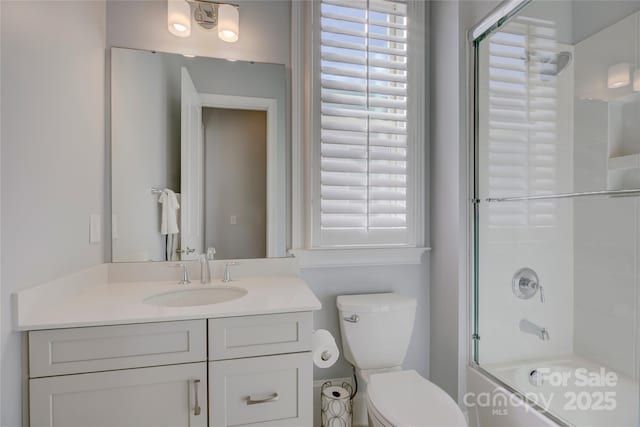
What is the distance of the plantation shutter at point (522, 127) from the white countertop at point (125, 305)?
3.73 ft

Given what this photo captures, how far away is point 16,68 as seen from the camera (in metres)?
0.99

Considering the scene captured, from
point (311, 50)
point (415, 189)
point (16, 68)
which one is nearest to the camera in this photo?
point (16, 68)

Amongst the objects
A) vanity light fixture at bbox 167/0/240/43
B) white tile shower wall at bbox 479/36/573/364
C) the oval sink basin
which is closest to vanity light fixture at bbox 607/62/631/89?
white tile shower wall at bbox 479/36/573/364

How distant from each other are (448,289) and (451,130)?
86 cm

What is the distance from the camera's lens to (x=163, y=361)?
1.09 m

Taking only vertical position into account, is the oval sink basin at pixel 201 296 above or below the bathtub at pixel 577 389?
above

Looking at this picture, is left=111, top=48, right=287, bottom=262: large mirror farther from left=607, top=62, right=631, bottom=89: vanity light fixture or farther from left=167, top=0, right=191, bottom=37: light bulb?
left=607, top=62, right=631, bottom=89: vanity light fixture

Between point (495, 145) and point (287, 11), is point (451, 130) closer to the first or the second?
point (495, 145)

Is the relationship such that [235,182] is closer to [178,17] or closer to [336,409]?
[178,17]

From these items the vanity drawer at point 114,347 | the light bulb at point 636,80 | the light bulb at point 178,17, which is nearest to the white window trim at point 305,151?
the light bulb at point 178,17

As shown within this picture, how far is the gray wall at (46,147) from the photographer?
3.16ft

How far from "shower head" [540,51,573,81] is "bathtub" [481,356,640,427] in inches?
55.3

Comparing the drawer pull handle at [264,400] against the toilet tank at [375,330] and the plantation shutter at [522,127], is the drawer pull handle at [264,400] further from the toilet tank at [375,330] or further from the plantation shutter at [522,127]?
the plantation shutter at [522,127]

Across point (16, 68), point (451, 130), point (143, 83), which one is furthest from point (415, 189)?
point (16, 68)
